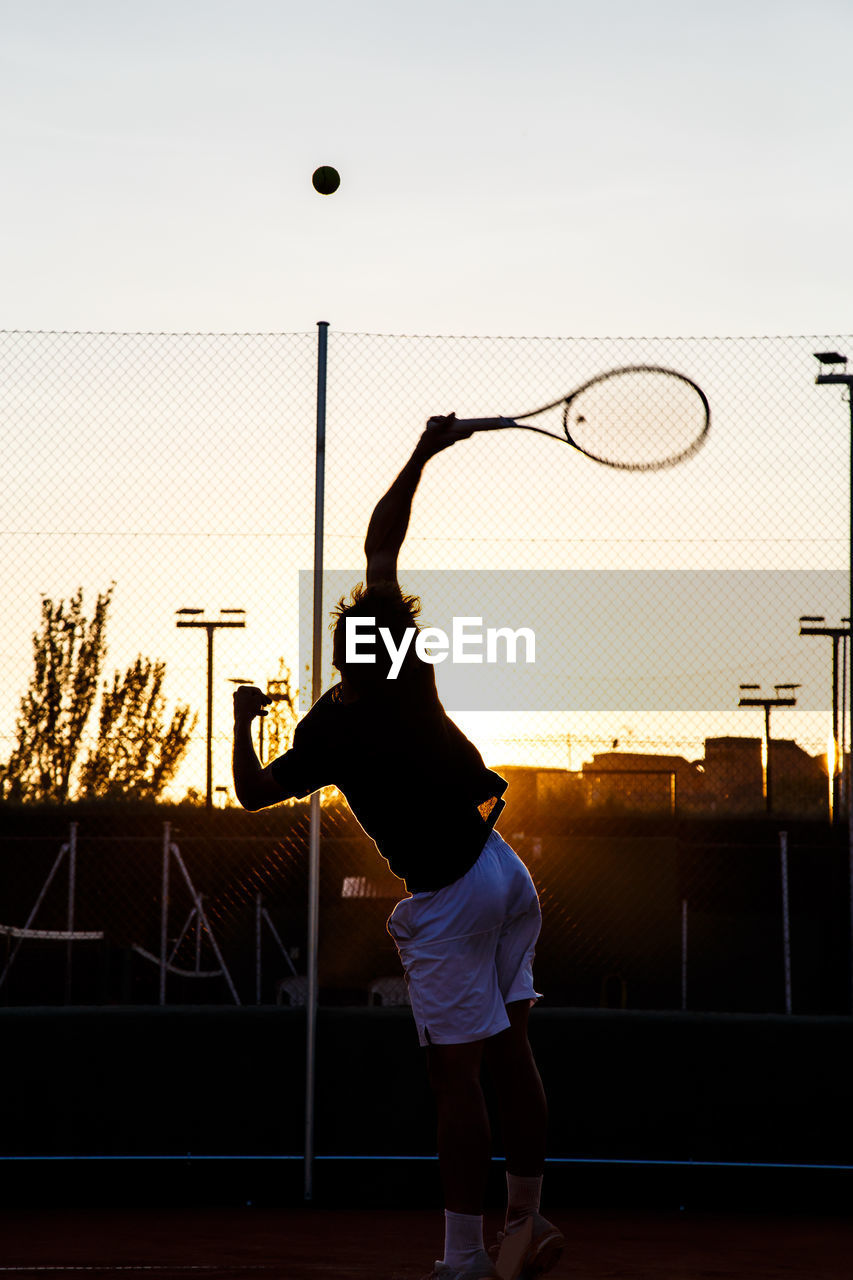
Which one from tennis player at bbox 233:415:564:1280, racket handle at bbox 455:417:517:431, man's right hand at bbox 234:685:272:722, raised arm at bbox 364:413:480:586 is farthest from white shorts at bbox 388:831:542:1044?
racket handle at bbox 455:417:517:431

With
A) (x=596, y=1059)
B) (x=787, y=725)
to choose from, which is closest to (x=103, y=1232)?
(x=596, y=1059)

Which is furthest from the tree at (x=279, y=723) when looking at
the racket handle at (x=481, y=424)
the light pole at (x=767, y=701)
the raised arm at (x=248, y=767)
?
the raised arm at (x=248, y=767)

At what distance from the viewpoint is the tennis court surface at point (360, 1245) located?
461cm

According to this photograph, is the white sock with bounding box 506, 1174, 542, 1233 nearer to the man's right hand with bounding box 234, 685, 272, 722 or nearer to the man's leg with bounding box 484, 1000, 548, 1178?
the man's leg with bounding box 484, 1000, 548, 1178

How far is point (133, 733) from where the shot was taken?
7.05 metres

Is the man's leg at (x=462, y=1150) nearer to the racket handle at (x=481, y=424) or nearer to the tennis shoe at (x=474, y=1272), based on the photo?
the tennis shoe at (x=474, y=1272)

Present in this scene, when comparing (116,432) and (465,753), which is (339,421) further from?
(465,753)

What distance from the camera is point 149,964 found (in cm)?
1532

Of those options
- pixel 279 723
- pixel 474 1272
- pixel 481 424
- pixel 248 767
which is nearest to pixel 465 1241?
pixel 474 1272

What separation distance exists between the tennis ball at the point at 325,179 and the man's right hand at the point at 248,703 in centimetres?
287

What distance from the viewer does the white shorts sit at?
3.80m

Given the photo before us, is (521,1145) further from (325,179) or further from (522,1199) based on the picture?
(325,179)

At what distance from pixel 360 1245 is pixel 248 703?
6.67ft

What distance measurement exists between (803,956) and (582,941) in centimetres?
311
